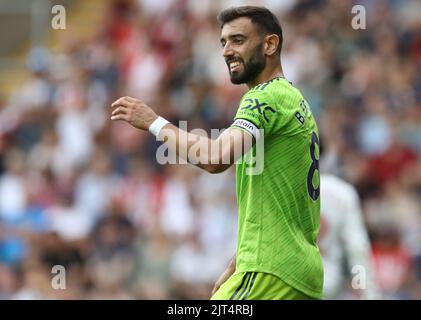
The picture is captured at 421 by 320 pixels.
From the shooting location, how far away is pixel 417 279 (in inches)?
420

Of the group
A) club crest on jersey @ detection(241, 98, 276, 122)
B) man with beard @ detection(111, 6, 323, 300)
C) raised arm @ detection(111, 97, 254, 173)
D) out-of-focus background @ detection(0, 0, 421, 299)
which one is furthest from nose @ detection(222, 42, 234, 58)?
out-of-focus background @ detection(0, 0, 421, 299)

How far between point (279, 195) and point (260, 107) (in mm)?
493

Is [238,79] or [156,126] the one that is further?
[238,79]

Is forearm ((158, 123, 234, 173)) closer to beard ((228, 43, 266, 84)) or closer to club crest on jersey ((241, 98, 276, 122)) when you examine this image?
club crest on jersey ((241, 98, 276, 122))

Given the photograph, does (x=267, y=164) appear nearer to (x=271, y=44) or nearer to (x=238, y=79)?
(x=238, y=79)

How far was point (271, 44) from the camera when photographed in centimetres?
600

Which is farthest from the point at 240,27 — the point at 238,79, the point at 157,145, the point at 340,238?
the point at 157,145

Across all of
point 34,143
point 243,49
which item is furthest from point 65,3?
point 243,49

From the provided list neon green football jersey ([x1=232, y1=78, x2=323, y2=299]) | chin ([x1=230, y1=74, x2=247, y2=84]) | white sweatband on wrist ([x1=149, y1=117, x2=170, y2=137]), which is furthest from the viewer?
chin ([x1=230, y1=74, x2=247, y2=84])

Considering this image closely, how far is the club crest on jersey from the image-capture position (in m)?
5.66

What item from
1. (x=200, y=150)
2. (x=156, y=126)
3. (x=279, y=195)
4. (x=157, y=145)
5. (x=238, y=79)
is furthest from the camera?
(x=157, y=145)

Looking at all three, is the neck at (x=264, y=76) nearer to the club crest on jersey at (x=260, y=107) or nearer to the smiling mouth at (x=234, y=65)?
the smiling mouth at (x=234, y=65)

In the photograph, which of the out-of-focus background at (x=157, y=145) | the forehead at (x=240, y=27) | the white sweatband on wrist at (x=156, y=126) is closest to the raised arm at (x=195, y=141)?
the white sweatband on wrist at (x=156, y=126)

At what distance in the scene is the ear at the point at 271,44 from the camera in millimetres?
5984
